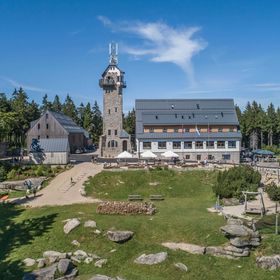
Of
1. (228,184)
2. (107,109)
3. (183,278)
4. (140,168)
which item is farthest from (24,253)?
(107,109)

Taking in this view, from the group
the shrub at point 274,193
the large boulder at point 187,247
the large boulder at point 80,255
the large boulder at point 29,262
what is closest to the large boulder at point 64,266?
the large boulder at point 80,255

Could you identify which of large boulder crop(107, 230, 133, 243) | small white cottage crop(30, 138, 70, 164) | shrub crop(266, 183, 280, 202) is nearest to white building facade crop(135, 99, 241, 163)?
small white cottage crop(30, 138, 70, 164)

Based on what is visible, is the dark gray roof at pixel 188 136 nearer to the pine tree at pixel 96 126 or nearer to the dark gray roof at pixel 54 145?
the dark gray roof at pixel 54 145

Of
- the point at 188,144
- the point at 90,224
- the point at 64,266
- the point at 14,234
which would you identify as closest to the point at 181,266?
the point at 64,266

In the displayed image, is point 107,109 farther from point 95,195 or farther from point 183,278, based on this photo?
point 183,278

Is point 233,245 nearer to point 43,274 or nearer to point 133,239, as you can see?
point 133,239

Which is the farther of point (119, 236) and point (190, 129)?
point (190, 129)

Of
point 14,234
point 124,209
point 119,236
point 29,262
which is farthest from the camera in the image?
point 124,209
